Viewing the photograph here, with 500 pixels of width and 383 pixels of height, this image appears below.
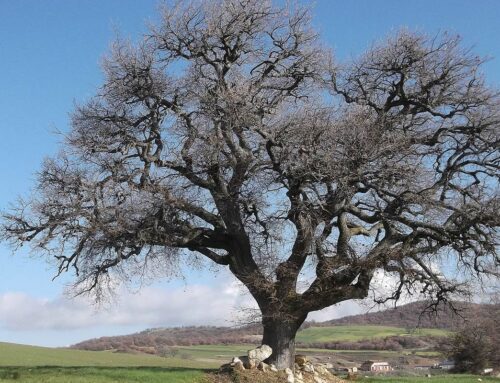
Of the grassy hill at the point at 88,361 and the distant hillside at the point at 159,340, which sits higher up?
the distant hillside at the point at 159,340

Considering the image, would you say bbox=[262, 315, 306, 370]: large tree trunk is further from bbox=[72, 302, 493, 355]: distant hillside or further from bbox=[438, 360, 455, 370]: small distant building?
bbox=[72, 302, 493, 355]: distant hillside

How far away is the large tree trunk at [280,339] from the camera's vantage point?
2097cm

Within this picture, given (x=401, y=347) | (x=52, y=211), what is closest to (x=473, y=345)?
(x=401, y=347)

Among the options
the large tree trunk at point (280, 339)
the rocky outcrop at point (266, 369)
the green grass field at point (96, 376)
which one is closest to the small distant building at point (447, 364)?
the rocky outcrop at point (266, 369)

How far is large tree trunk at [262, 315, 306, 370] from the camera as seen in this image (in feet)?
68.8

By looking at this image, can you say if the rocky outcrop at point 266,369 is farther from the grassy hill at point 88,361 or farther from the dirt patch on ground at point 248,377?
the grassy hill at point 88,361

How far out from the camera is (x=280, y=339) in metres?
21.2

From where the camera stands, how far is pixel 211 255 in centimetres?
2280

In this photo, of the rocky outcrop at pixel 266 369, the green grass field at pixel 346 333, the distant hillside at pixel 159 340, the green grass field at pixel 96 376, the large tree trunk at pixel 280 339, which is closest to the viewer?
the green grass field at pixel 96 376

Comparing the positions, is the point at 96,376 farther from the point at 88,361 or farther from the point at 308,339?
the point at 308,339

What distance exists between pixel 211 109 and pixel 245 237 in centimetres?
472

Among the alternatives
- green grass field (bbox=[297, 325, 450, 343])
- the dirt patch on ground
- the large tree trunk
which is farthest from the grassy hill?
green grass field (bbox=[297, 325, 450, 343])

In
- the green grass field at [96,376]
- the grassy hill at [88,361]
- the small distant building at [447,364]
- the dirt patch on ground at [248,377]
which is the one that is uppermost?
the grassy hill at [88,361]

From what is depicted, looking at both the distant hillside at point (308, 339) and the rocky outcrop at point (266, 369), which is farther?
the distant hillside at point (308, 339)
